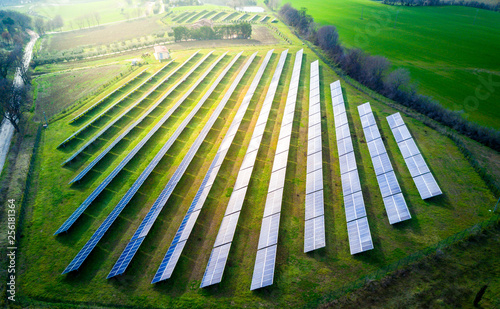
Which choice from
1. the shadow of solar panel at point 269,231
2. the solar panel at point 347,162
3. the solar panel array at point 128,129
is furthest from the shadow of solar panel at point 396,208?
the solar panel array at point 128,129

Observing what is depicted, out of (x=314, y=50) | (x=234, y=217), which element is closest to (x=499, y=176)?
(x=234, y=217)

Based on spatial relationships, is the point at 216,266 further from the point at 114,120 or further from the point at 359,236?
the point at 114,120

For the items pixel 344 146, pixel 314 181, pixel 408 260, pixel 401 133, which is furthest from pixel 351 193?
pixel 401 133

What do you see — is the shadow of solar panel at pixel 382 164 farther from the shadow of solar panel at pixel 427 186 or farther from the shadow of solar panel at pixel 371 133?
the shadow of solar panel at pixel 371 133

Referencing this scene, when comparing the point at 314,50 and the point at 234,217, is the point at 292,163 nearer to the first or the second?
the point at 234,217

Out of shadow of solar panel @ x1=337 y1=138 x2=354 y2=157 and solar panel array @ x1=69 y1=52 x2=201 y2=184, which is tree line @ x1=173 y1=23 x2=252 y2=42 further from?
shadow of solar panel @ x1=337 y1=138 x2=354 y2=157

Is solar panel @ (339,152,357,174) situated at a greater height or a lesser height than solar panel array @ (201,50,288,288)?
greater

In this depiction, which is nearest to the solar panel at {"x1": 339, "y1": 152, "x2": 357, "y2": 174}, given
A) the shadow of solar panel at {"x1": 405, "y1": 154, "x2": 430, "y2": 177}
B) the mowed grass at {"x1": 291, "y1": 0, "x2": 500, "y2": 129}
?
the shadow of solar panel at {"x1": 405, "y1": 154, "x2": 430, "y2": 177}
